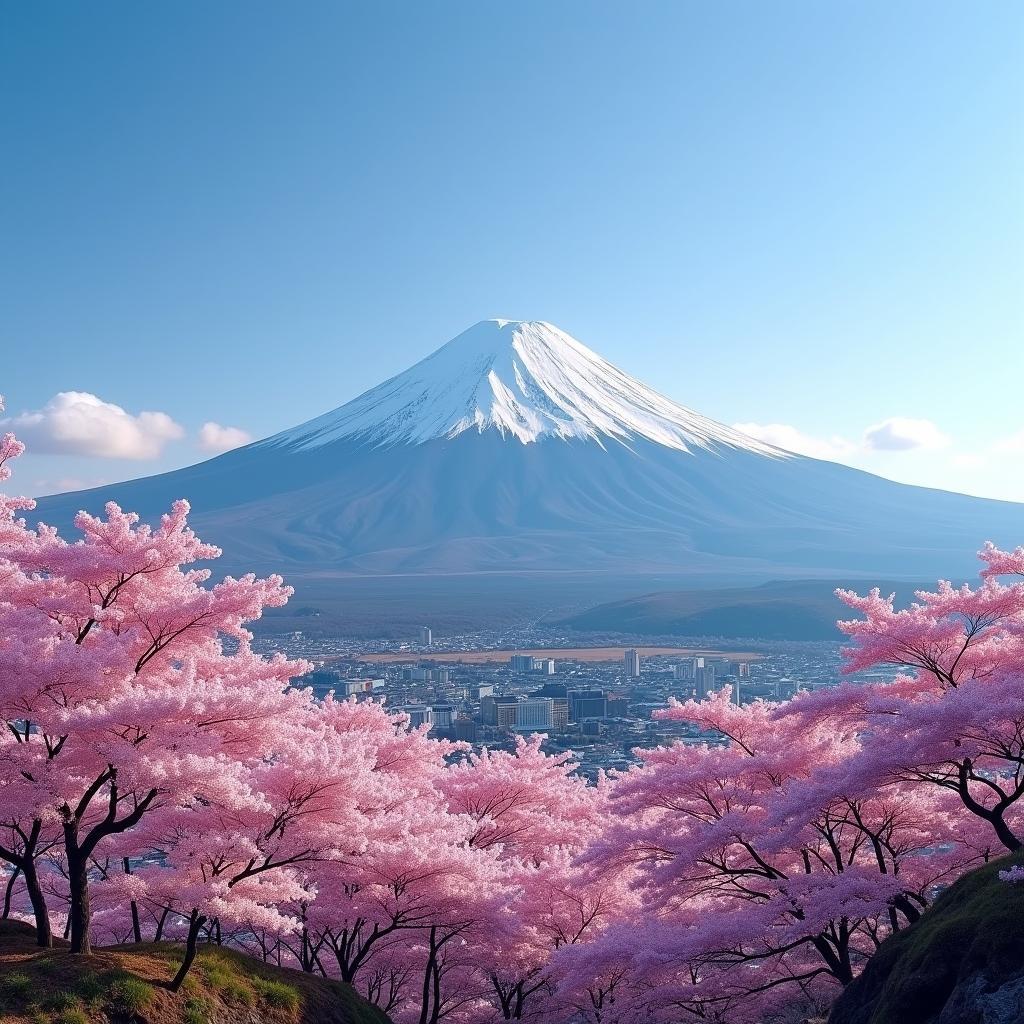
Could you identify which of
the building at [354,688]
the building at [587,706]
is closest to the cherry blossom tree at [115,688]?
the building at [587,706]

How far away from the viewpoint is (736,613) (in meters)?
86.1

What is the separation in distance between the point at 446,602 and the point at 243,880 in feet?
320

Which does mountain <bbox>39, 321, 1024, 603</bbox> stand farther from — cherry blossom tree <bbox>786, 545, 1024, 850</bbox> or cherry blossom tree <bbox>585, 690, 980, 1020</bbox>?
cherry blossom tree <bbox>786, 545, 1024, 850</bbox>

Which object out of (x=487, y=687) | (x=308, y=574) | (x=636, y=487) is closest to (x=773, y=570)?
(x=636, y=487)

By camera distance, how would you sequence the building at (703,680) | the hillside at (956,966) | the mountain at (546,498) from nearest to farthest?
1. the hillside at (956,966)
2. the building at (703,680)
3. the mountain at (546,498)

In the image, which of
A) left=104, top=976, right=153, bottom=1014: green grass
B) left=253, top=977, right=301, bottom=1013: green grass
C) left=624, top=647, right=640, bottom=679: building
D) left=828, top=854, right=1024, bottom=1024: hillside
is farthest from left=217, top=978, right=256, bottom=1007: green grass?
left=624, top=647, right=640, bottom=679: building

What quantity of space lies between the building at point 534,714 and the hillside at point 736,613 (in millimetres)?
42281

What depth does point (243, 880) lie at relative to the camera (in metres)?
10.4

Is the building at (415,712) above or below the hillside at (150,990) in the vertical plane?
below

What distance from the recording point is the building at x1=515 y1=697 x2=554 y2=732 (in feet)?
126

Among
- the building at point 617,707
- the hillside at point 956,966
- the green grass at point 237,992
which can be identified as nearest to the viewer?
the hillside at point 956,966

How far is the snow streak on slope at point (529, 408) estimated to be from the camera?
184625 millimetres

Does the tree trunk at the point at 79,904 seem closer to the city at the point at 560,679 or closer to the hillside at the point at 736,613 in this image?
the city at the point at 560,679

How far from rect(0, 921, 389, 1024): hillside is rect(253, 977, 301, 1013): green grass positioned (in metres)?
0.01
